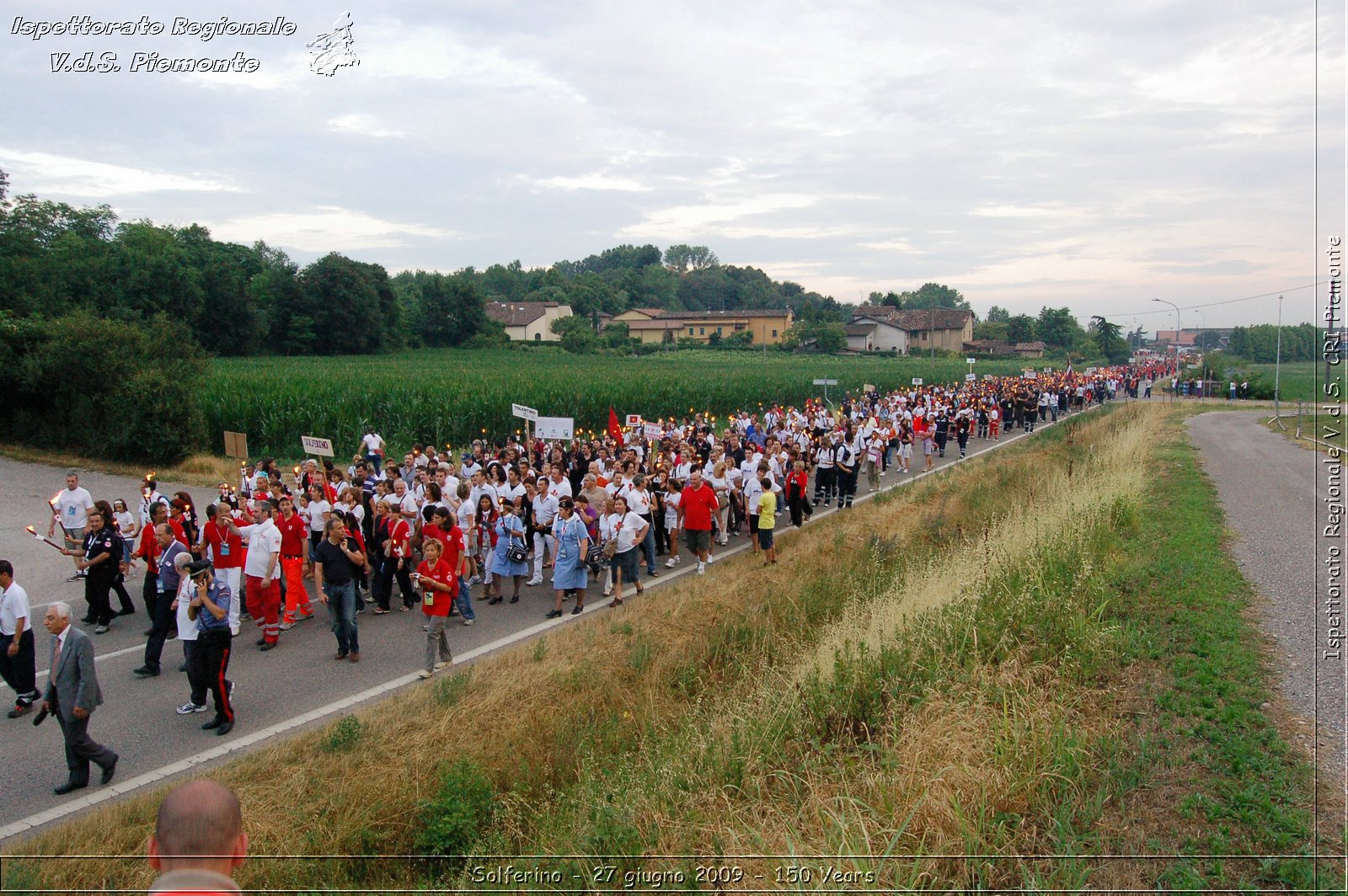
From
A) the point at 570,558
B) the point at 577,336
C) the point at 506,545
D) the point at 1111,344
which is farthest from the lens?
the point at 1111,344

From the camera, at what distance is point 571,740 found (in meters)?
7.35

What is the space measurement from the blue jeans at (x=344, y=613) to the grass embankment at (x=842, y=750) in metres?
1.67

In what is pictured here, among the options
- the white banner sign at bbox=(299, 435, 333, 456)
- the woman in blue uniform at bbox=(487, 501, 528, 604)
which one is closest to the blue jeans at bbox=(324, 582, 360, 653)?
the woman in blue uniform at bbox=(487, 501, 528, 604)

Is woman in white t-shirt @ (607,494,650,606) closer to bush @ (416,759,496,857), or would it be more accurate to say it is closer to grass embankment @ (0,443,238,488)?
bush @ (416,759,496,857)

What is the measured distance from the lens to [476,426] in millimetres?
28000

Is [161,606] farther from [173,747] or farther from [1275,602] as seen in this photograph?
[1275,602]

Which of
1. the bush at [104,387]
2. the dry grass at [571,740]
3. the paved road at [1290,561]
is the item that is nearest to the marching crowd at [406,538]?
the dry grass at [571,740]

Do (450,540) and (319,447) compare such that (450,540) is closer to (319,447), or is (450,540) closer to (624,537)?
(624,537)

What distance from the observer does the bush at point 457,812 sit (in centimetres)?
599

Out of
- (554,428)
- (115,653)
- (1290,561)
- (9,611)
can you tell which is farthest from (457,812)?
(554,428)

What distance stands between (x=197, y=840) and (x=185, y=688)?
7422 mm

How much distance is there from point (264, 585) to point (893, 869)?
821 centimetres

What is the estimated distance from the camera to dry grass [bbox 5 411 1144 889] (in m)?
5.54

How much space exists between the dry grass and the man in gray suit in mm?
747
